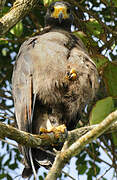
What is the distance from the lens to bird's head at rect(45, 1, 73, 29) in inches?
200

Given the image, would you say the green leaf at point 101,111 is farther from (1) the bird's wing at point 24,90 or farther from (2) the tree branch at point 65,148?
(2) the tree branch at point 65,148

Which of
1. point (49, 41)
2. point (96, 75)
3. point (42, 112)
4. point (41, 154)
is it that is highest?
point (49, 41)

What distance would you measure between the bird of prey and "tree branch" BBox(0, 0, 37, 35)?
0.57 meters

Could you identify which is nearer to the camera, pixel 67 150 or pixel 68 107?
pixel 67 150

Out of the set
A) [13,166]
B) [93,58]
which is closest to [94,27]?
[93,58]

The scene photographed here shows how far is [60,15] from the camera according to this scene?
16.8ft

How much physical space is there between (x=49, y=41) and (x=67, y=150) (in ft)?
5.76

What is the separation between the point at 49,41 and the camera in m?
4.32

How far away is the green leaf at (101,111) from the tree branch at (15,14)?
121 centimetres

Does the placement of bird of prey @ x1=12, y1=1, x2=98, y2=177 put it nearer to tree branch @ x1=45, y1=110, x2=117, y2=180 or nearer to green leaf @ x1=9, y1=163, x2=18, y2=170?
tree branch @ x1=45, y1=110, x2=117, y2=180

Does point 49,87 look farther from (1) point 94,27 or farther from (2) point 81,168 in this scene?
(2) point 81,168

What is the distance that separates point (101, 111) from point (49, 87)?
0.60 meters

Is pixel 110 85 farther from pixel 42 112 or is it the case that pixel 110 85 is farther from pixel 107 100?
pixel 42 112

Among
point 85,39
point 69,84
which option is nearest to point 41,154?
point 69,84
